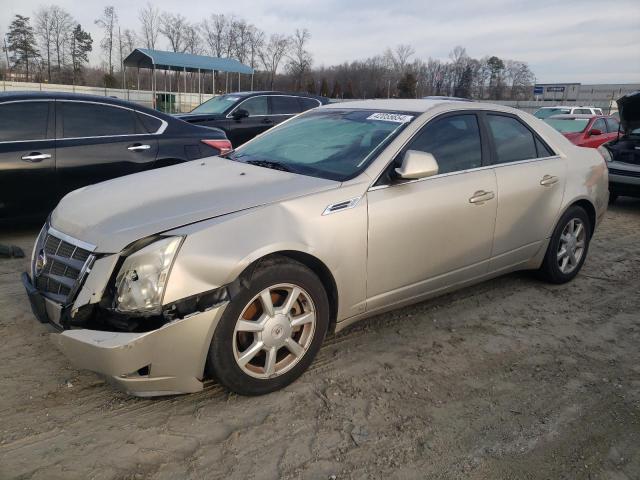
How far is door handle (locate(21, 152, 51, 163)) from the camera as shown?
17.4ft

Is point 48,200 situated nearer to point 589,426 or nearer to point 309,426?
point 309,426

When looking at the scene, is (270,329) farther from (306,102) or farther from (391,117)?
(306,102)

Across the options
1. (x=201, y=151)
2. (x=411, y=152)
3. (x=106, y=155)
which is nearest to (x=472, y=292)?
(x=411, y=152)

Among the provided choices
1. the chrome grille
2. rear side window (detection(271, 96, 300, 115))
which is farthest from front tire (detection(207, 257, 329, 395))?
rear side window (detection(271, 96, 300, 115))

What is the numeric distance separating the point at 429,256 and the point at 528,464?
1482 mm

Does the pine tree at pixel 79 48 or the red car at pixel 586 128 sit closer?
the red car at pixel 586 128

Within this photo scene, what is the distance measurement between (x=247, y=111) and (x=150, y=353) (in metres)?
8.60

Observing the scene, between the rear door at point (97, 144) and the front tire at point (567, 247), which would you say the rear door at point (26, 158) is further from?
the front tire at point (567, 247)

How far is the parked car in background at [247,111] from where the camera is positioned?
1016 centimetres

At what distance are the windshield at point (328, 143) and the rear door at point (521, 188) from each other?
3.15ft

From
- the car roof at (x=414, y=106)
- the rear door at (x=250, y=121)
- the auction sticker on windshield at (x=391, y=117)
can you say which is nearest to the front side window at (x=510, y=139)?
the car roof at (x=414, y=106)

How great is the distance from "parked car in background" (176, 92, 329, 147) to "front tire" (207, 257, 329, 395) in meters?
7.73

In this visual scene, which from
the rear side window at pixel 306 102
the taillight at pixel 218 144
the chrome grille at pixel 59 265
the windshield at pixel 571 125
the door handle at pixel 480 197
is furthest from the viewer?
the windshield at pixel 571 125

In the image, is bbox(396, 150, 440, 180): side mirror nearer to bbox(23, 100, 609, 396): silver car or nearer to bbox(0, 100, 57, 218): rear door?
bbox(23, 100, 609, 396): silver car
